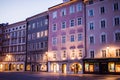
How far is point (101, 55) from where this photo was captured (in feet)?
143

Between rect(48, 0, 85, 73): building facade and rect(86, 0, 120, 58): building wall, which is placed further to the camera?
rect(48, 0, 85, 73): building facade

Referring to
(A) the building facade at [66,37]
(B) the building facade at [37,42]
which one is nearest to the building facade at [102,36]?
(A) the building facade at [66,37]

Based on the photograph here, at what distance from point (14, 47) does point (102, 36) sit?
3846cm

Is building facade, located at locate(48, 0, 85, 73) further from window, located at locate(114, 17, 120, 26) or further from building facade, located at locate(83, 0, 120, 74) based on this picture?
window, located at locate(114, 17, 120, 26)

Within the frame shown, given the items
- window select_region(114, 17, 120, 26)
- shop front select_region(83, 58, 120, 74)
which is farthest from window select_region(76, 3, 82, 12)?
shop front select_region(83, 58, 120, 74)

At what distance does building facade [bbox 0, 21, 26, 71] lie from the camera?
69.1m

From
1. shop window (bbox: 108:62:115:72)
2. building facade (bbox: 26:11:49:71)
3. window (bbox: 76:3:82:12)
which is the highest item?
window (bbox: 76:3:82:12)

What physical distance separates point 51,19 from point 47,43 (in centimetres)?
659

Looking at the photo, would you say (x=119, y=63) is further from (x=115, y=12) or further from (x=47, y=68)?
(x=47, y=68)

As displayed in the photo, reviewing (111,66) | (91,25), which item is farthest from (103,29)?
(111,66)

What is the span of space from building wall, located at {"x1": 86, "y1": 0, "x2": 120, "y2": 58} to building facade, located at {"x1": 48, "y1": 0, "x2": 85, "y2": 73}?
2.37 meters

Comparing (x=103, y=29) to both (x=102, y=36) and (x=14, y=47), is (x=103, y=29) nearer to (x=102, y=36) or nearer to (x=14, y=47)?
(x=102, y=36)

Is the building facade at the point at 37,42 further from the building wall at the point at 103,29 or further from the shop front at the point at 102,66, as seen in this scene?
the building wall at the point at 103,29

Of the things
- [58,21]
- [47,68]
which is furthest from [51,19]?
[47,68]
